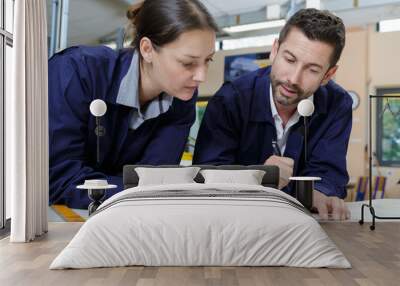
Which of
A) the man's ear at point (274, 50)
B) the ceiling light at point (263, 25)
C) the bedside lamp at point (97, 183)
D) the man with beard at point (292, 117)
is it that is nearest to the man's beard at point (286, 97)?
the man with beard at point (292, 117)

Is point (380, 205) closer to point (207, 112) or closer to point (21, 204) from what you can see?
point (207, 112)

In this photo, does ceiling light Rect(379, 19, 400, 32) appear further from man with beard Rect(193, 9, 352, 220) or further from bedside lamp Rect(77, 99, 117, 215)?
bedside lamp Rect(77, 99, 117, 215)

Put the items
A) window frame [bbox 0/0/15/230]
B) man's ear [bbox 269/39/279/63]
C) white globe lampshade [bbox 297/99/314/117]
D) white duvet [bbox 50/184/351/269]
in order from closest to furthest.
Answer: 1. white duvet [bbox 50/184/351/269]
2. window frame [bbox 0/0/15/230]
3. white globe lampshade [bbox 297/99/314/117]
4. man's ear [bbox 269/39/279/63]

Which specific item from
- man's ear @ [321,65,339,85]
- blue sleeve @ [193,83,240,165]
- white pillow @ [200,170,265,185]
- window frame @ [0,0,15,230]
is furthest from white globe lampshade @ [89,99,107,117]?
man's ear @ [321,65,339,85]

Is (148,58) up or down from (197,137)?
up

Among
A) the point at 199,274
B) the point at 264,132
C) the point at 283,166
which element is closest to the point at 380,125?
the point at 283,166

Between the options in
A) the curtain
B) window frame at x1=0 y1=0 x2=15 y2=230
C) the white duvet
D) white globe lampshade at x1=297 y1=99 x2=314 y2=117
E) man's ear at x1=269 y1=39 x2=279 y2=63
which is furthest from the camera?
man's ear at x1=269 y1=39 x2=279 y2=63

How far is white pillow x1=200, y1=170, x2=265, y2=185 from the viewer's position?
462cm

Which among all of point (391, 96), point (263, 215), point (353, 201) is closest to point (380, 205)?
point (353, 201)

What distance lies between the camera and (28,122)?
13.4 feet

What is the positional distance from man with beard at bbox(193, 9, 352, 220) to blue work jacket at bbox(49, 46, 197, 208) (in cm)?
41

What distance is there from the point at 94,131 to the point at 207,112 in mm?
1162

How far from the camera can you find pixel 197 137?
5035 mm

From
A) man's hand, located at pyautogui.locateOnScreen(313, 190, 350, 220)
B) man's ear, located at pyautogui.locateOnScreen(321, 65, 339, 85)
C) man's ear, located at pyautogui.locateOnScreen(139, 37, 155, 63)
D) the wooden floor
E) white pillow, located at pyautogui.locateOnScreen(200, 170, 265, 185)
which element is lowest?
the wooden floor
